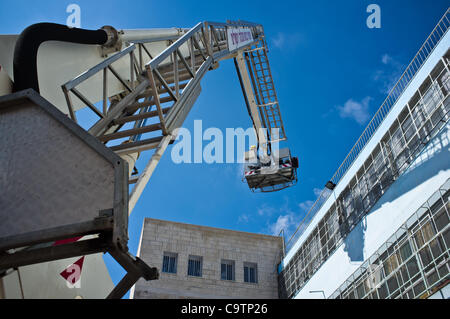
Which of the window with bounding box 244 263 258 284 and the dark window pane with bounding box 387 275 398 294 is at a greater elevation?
the window with bounding box 244 263 258 284

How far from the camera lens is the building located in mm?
16125

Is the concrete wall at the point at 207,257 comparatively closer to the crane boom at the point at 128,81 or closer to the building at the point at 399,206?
the building at the point at 399,206

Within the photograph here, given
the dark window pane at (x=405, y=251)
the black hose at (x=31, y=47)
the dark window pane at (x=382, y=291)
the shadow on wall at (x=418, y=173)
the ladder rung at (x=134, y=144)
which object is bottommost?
the ladder rung at (x=134, y=144)

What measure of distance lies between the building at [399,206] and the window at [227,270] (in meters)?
7.92

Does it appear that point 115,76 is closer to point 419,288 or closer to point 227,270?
point 419,288

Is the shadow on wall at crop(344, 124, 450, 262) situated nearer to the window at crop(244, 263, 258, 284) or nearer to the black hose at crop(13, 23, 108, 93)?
the window at crop(244, 263, 258, 284)

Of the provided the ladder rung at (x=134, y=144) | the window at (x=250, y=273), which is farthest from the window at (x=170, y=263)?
the ladder rung at (x=134, y=144)

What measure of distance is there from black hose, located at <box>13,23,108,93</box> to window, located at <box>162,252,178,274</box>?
84.3ft

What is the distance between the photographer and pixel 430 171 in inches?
669

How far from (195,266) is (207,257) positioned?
3.80 feet

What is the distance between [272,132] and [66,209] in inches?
943

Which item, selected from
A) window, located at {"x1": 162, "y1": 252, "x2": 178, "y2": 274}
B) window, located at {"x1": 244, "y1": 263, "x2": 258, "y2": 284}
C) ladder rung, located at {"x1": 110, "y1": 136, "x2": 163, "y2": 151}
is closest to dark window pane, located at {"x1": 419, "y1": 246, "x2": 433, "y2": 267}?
ladder rung, located at {"x1": 110, "y1": 136, "x2": 163, "y2": 151}

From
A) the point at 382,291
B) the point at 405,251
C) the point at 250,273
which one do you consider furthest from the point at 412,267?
the point at 250,273

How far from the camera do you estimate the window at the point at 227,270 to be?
107ft
